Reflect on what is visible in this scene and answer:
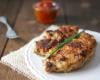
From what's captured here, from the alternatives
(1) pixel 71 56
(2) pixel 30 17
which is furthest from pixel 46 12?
(1) pixel 71 56

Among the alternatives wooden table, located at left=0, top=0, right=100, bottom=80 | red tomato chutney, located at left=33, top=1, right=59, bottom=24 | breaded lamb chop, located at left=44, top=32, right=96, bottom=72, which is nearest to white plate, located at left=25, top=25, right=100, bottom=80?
breaded lamb chop, located at left=44, top=32, right=96, bottom=72

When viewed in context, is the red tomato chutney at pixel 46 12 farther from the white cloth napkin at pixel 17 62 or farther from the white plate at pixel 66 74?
the white plate at pixel 66 74

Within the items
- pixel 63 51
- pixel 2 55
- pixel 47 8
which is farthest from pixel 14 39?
pixel 63 51

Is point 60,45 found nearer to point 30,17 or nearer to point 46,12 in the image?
point 46,12

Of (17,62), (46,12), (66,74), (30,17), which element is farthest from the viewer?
(30,17)

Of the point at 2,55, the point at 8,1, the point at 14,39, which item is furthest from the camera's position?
the point at 8,1

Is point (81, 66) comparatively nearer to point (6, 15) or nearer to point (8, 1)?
point (6, 15)
